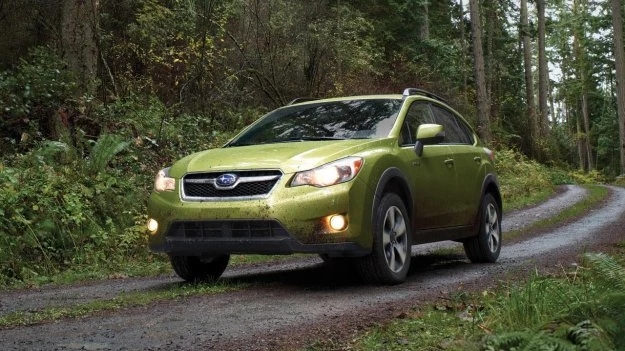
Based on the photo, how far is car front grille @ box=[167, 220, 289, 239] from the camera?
612cm

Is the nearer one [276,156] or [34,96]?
[276,156]

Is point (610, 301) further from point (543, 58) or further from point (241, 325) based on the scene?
point (543, 58)

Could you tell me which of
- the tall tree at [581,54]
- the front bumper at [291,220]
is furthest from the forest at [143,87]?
the tall tree at [581,54]

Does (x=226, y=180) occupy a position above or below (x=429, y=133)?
below

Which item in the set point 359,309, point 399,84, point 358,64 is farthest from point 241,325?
point 399,84

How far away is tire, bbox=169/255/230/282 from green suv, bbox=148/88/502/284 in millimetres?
11

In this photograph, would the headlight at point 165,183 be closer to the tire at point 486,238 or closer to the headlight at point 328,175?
the headlight at point 328,175

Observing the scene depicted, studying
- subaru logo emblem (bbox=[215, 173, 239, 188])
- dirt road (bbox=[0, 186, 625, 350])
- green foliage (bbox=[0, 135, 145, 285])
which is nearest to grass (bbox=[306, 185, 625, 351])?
dirt road (bbox=[0, 186, 625, 350])

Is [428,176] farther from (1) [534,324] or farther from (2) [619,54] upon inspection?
(2) [619,54]

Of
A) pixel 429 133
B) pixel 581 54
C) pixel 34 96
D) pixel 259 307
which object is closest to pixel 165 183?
pixel 259 307

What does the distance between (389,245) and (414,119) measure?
1.68 metres

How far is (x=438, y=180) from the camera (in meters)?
7.74

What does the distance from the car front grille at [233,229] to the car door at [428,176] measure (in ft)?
5.33

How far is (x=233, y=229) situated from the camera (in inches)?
245
